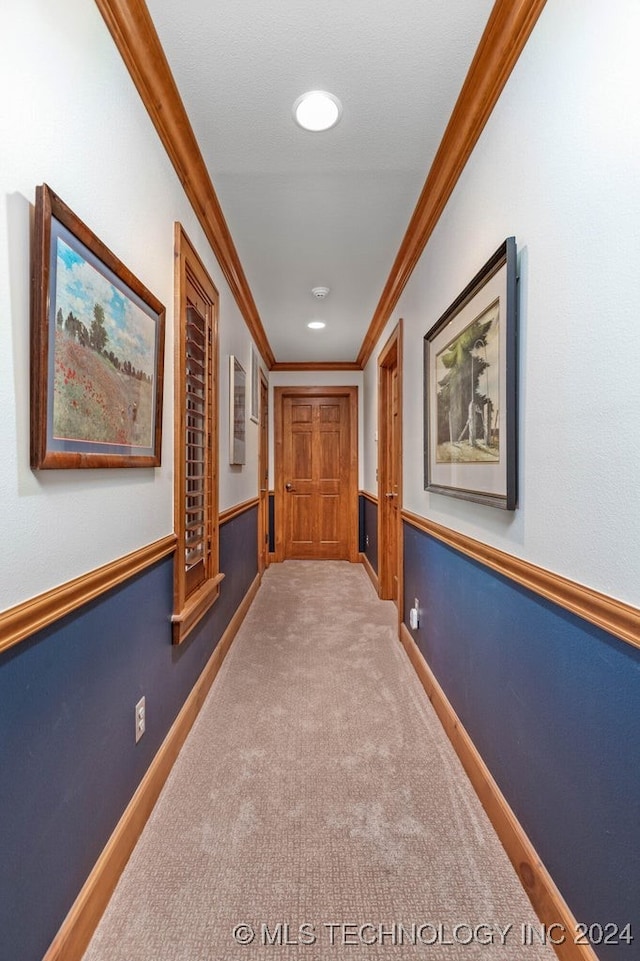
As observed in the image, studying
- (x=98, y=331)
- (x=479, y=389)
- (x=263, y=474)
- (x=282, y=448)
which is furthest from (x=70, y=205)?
(x=282, y=448)

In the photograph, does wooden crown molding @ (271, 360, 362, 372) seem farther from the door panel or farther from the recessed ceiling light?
the recessed ceiling light

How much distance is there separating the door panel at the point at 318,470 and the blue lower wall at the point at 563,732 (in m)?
3.70

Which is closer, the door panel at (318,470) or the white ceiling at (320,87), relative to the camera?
the white ceiling at (320,87)

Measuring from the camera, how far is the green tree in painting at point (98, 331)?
108 centimetres

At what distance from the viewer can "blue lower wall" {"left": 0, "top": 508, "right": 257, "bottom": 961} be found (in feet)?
2.69

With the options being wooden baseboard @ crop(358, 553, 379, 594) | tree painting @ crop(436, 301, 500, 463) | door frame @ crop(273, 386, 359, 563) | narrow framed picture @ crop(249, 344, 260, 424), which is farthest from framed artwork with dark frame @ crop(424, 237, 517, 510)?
door frame @ crop(273, 386, 359, 563)

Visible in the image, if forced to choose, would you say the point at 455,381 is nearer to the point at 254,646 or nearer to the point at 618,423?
the point at 618,423

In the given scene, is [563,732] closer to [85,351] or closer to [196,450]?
[85,351]

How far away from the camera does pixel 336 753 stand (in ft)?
5.65

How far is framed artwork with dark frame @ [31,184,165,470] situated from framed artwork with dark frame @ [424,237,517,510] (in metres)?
1.11

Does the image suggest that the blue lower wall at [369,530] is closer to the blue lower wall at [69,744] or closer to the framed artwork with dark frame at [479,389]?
the framed artwork with dark frame at [479,389]

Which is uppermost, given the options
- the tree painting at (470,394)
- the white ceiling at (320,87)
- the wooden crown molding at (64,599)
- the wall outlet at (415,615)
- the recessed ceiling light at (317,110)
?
the white ceiling at (320,87)

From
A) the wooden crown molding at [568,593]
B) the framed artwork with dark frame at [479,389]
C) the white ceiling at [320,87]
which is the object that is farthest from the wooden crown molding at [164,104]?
the wooden crown molding at [568,593]

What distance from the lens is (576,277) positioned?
974 mm
